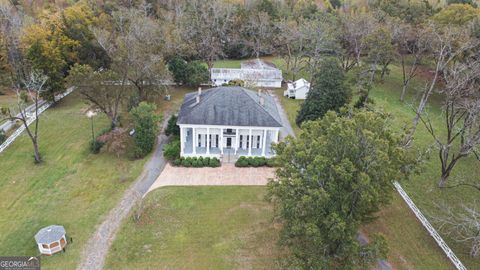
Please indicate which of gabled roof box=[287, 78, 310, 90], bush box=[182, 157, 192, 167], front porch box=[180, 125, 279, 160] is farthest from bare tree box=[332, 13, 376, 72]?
bush box=[182, 157, 192, 167]

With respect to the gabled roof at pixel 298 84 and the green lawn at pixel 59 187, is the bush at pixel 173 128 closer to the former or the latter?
the green lawn at pixel 59 187

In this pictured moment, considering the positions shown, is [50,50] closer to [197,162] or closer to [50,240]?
[197,162]

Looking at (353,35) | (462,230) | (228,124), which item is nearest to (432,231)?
(462,230)

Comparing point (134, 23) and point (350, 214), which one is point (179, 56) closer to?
point (134, 23)

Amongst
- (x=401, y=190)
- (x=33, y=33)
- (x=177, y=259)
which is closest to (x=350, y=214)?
(x=177, y=259)

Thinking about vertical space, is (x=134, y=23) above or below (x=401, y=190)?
above

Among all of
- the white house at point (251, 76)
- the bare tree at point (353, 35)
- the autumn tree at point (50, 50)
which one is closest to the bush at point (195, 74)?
the white house at point (251, 76)
